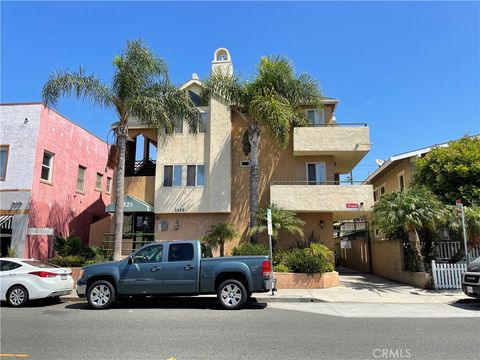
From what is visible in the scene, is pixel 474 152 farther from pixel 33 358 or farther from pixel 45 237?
pixel 45 237

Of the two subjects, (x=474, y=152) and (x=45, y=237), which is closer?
(x=474, y=152)

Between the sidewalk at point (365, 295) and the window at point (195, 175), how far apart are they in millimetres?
7800

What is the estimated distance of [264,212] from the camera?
18.0 meters

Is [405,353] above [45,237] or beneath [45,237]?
beneath

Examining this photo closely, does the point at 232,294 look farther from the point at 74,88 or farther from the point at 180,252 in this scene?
the point at 74,88

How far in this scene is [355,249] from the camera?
25391mm

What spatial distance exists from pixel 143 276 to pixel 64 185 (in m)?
12.9

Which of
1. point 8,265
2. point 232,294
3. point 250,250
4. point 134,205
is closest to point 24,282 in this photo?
point 8,265

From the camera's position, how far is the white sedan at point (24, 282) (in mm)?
11484

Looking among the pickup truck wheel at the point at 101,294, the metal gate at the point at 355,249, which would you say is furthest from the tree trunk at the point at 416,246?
the pickup truck wheel at the point at 101,294

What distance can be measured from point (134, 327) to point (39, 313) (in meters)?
3.69

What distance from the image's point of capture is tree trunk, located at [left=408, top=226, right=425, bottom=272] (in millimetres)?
15336

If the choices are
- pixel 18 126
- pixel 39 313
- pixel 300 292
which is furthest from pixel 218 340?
pixel 18 126

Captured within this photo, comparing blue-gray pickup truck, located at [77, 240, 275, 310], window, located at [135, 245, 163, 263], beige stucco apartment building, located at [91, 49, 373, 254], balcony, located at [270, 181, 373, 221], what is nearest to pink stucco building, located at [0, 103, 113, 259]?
beige stucco apartment building, located at [91, 49, 373, 254]
